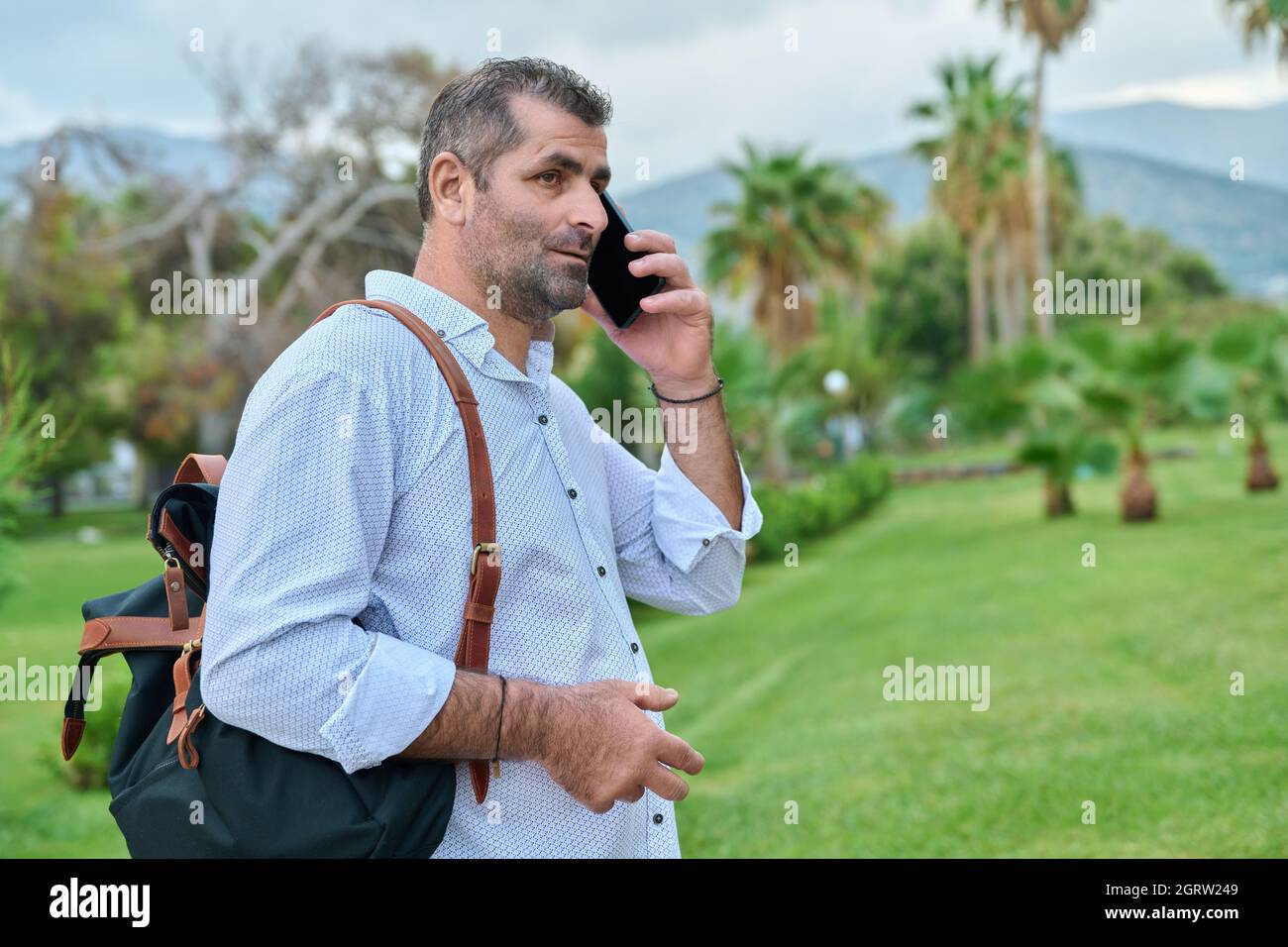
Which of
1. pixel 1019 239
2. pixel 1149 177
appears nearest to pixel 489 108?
pixel 1019 239

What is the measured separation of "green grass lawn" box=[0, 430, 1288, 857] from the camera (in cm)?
666

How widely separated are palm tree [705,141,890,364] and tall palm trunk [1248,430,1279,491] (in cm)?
1102

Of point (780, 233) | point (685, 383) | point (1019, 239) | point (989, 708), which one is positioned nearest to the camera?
point (685, 383)

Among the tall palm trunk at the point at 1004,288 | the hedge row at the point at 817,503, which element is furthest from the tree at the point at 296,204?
the tall palm trunk at the point at 1004,288

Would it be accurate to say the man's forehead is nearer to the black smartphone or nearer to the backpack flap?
the black smartphone

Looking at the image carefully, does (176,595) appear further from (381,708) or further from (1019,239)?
(1019,239)

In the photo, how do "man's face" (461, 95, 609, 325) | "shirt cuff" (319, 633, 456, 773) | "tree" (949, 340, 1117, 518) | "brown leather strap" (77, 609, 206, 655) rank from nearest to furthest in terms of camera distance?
"shirt cuff" (319, 633, 456, 773), "brown leather strap" (77, 609, 206, 655), "man's face" (461, 95, 609, 325), "tree" (949, 340, 1117, 518)

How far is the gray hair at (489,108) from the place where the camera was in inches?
71.6

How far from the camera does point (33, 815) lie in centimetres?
810

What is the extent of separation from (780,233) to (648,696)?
2653cm

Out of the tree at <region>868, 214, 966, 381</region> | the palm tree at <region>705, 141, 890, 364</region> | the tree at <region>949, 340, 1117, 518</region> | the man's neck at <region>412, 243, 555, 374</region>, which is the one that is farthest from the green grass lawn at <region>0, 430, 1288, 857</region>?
the tree at <region>868, 214, 966, 381</region>

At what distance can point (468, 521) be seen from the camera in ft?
5.49
